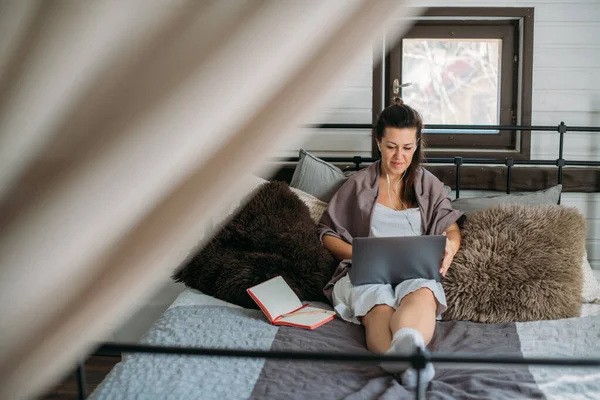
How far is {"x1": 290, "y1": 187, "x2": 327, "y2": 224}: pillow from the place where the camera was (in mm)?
A: 2268

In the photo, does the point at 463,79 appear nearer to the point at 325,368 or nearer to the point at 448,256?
the point at 448,256

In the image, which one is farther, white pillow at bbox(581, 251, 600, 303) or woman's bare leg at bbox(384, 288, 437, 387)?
white pillow at bbox(581, 251, 600, 303)

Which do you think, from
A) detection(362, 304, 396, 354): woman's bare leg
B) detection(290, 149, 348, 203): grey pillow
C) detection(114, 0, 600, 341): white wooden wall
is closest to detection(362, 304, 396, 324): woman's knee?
detection(362, 304, 396, 354): woman's bare leg

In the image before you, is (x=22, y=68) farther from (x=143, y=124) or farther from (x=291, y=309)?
(x=291, y=309)

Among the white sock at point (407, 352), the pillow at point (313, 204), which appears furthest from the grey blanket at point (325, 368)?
the pillow at point (313, 204)

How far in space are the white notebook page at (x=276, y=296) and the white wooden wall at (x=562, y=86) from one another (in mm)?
709

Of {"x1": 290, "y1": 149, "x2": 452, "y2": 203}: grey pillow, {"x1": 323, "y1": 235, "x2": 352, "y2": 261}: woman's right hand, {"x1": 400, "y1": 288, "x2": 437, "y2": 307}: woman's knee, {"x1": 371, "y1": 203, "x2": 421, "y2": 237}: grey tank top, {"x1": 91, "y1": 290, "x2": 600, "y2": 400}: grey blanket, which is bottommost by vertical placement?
{"x1": 91, "y1": 290, "x2": 600, "y2": 400}: grey blanket

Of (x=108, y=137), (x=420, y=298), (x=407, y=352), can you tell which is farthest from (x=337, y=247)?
(x=108, y=137)

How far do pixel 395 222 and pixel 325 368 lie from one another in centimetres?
76

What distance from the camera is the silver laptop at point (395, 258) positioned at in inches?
67.9

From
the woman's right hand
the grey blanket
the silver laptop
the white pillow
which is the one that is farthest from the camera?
the woman's right hand

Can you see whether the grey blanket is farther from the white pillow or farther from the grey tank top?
the grey tank top

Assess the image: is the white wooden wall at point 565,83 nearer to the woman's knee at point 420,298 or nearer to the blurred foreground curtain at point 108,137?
the woman's knee at point 420,298

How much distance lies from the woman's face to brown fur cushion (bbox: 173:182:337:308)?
1.17 feet
